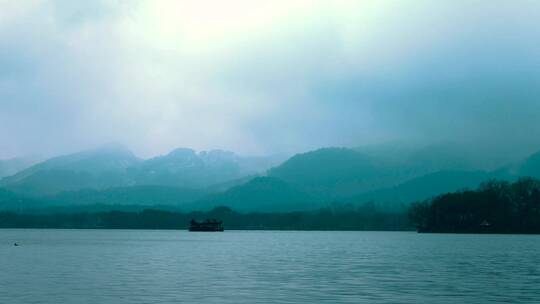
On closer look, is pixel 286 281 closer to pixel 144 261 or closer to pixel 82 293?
pixel 82 293

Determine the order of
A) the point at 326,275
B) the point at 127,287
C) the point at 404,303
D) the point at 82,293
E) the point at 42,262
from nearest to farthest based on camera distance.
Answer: the point at 404,303, the point at 82,293, the point at 127,287, the point at 326,275, the point at 42,262

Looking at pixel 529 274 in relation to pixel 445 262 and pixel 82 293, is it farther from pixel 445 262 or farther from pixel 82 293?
pixel 82 293

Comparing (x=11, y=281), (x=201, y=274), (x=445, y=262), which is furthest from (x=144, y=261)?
(x=445, y=262)

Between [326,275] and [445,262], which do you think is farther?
[445,262]

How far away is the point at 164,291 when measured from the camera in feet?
216

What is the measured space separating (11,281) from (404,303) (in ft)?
133

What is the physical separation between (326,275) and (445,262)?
112 feet

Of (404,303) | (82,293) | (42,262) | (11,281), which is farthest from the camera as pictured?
(42,262)

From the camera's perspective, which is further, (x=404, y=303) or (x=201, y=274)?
(x=201, y=274)

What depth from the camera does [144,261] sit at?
111938mm

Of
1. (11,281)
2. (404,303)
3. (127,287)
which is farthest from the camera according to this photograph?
(11,281)

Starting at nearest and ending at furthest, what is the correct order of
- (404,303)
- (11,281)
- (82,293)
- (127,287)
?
1. (404,303)
2. (82,293)
3. (127,287)
4. (11,281)

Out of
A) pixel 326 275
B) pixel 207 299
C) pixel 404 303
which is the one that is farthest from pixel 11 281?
pixel 404 303

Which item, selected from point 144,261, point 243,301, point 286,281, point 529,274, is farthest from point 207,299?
point 144,261
